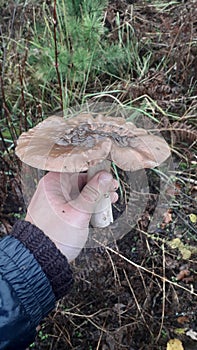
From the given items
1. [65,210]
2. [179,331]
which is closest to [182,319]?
[179,331]

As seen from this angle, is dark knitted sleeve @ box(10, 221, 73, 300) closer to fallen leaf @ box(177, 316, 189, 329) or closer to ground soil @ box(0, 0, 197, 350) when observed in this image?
ground soil @ box(0, 0, 197, 350)

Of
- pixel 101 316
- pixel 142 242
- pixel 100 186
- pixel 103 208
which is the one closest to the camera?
pixel 100 186

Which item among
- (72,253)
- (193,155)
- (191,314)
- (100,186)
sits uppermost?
(100,186)

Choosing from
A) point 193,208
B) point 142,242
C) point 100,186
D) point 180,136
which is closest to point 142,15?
point 180,136

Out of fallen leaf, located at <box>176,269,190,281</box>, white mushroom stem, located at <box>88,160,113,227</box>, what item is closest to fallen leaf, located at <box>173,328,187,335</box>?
fallen leaf, located at <box>176,269,190,281</box>

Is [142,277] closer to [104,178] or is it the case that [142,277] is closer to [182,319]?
[182,319]

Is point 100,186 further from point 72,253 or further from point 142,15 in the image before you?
point 142,15
